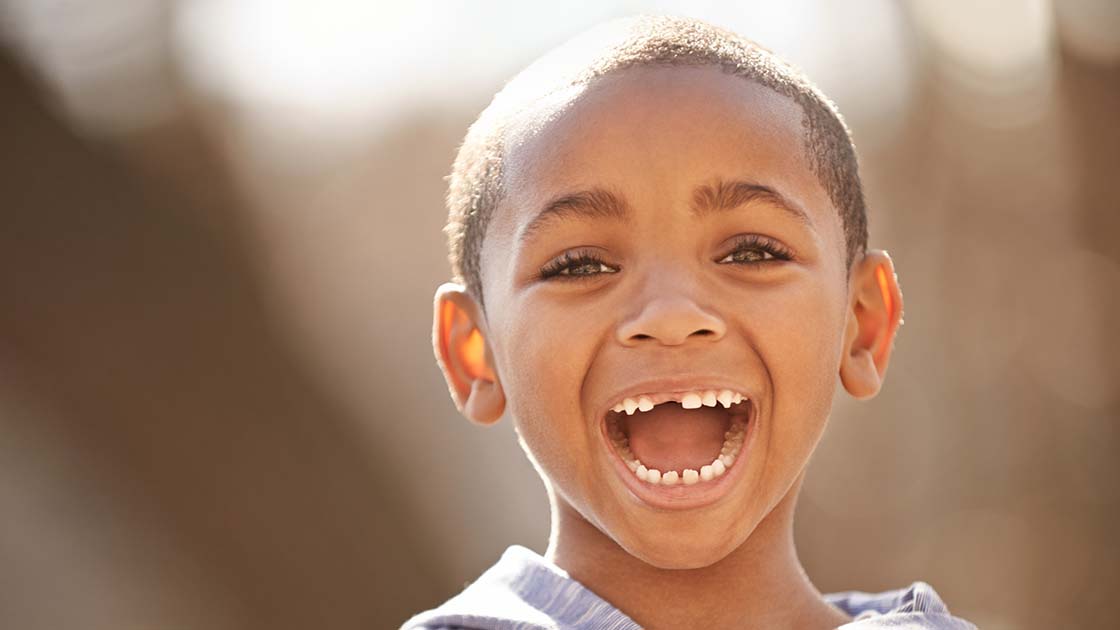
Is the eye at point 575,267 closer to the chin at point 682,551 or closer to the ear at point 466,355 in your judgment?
the ear at point 466,355

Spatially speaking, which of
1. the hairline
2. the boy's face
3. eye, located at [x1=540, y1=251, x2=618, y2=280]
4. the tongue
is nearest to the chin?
the boy's face

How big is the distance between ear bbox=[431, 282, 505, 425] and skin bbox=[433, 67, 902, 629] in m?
0.05

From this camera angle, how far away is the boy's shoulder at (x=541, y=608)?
1.86 metres

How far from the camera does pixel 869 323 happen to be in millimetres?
2113

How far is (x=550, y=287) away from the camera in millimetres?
1887

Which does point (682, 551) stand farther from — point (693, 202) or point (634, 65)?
point (634, 65)

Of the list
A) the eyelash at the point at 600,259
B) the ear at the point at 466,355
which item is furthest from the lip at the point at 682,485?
the ear at the point at 466,355

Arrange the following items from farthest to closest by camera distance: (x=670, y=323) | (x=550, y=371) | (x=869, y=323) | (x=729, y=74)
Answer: (x=869, y=323) < (x=729, y=74) < (x=550, y=371) < (x=670, y=323)

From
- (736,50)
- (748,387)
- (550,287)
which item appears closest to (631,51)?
(736,50)

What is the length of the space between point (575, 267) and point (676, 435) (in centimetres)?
26

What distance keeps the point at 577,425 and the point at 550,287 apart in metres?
0.19

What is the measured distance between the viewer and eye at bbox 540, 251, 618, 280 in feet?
6.13

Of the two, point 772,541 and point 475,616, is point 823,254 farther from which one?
point 475,616

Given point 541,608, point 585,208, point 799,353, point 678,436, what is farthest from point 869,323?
point 541,608
